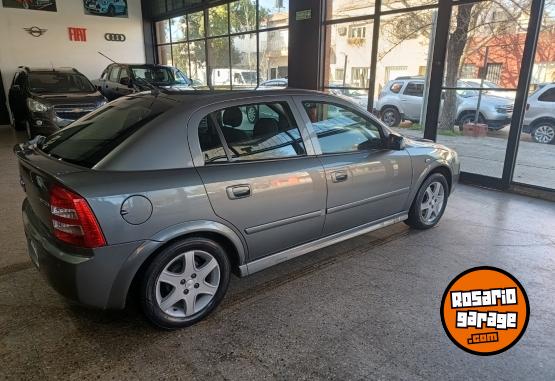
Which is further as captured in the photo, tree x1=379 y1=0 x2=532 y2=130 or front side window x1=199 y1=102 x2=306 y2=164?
tree x1=379 y1=0 x2=532 y2=130

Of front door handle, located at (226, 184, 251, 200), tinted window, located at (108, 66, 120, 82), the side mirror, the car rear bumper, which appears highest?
tinted window, located at (108, 66, 120, 82)

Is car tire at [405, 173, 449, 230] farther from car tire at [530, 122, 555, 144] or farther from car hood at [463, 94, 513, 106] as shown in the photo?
car tire at [530, 122, 555, 144]

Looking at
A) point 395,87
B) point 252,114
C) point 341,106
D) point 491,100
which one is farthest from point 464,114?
point 252,114

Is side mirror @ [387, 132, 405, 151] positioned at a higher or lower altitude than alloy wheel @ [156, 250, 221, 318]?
higher

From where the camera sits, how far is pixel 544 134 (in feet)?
23.3

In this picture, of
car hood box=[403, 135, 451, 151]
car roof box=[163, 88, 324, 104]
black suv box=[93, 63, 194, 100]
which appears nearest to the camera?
car roof box=[163, 88, 324, 104]

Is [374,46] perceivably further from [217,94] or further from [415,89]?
[217,94]

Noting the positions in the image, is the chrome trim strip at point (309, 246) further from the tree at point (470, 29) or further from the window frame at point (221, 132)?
the tree at point (470, 29)

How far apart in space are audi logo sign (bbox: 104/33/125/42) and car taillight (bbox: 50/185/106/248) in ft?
47.6

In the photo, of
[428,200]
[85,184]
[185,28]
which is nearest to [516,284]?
[428,200]

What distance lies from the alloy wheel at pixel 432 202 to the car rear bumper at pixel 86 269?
9.68 ft

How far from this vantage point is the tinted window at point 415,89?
7688 millimetres

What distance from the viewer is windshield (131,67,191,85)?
11.1 m

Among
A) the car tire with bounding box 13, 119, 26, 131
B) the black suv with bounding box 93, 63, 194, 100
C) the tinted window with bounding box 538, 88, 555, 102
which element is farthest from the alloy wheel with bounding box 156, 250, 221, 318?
the car tire with bounding box 13, 119, 26, 131
